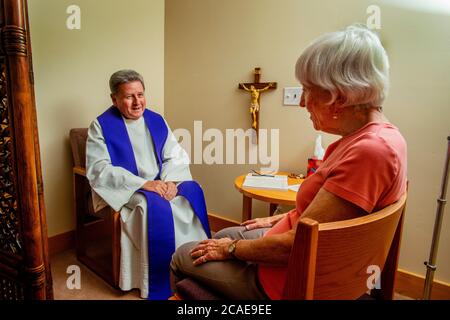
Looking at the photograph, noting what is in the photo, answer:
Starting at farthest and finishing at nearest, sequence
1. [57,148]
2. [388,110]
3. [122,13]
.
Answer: [122,13], [57,148], [388,110]

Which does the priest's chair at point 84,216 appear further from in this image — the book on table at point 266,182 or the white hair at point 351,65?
the white hair at point 351,65

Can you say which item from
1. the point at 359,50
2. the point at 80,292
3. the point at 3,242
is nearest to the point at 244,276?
the point at 359,50

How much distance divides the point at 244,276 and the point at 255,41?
5.60 ft

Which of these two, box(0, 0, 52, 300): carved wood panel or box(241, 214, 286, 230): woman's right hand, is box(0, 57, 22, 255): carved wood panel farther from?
box(241, 214, 286, 230): woman's right hand

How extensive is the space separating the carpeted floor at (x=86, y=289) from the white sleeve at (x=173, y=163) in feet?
2.30

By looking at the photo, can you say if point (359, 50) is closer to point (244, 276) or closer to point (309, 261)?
point (309, 261)

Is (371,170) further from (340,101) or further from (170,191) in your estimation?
(170,191)

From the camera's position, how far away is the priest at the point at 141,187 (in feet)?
5.29

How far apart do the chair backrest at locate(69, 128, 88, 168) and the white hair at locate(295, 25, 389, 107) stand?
1634mm

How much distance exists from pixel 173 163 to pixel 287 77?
3.12ft

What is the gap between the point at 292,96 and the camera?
6.47 ft

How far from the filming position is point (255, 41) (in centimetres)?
208

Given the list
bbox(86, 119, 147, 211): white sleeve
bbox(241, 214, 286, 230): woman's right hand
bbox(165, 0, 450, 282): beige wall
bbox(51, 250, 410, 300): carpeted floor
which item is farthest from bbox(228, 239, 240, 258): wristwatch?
bbox(165, 0, 450, 282): beige wall

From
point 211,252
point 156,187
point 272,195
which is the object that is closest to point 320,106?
point 211,252
